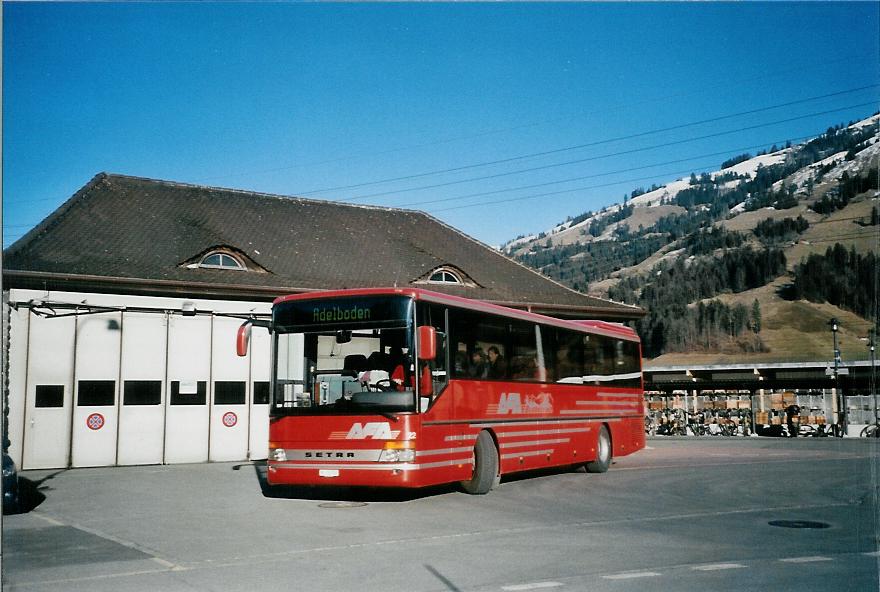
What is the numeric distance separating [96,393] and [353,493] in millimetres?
9409

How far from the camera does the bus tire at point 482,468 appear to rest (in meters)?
15.9

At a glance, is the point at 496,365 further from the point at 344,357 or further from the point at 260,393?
the point at 260,393

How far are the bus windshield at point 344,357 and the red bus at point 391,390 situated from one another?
0.05 ft

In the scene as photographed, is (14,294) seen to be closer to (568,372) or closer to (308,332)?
(308,332)

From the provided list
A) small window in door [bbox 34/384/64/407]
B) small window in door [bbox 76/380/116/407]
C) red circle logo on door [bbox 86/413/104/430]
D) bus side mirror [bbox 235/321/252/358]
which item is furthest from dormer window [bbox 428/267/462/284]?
bus side mirror [bbox 235/321/252/358]

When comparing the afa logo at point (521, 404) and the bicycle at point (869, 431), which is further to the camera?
the bicycle at point (869, 431)

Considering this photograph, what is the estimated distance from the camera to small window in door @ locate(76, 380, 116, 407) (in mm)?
22578

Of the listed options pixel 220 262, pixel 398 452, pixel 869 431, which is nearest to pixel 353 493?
pixel 398 452

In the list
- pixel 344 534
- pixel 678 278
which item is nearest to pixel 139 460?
pixel 344 534

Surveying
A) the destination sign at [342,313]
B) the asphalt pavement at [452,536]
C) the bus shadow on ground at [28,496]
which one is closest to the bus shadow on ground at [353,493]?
the asphalt pavement at [452,536]

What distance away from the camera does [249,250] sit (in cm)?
2873

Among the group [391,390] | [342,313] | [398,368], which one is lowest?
[391,390]

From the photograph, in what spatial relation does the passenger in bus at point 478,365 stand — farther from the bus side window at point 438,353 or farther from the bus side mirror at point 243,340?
the bus side mirror at point 243,340

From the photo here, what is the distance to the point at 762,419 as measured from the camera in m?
47.4
